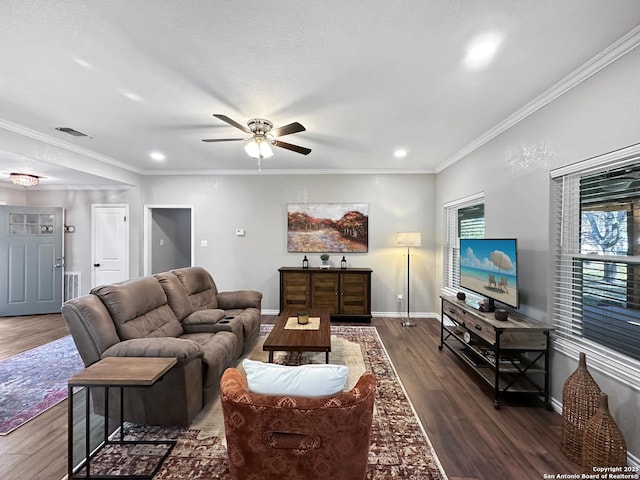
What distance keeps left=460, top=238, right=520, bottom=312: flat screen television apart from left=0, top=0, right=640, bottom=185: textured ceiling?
133cm

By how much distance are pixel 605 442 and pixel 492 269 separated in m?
1.57

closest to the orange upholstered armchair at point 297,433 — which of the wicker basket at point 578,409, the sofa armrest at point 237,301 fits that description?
the wicker basket at point 578,409

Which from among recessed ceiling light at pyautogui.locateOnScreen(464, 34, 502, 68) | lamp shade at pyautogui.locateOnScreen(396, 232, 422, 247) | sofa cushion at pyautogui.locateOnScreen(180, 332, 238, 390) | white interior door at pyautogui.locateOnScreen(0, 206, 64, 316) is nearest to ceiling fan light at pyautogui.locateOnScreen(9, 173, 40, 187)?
white interior door at pyautogui.locateOnScreen(0, 206, 64, 316)

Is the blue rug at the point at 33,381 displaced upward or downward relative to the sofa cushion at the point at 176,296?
downward

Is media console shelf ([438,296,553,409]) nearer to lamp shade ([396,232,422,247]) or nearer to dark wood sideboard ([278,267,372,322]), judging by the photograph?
lamp shade ([396,232,422,247])

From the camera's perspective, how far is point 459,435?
84.5 inches

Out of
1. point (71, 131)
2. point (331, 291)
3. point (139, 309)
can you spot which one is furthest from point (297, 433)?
point (71, 131)

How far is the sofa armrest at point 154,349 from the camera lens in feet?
6.75

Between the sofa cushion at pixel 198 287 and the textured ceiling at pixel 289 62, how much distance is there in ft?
5.58

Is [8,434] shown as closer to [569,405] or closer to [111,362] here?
[111,362]

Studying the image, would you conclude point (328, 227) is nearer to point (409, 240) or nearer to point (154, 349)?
point (409, 240)

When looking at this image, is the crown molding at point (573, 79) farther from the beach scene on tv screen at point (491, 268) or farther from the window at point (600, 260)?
the beach scene on tv screen at point (491, 268)

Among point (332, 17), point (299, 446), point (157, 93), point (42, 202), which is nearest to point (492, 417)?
→ point (299, 446)

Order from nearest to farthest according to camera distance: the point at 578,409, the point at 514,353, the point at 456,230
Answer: the point at 578,409 → the point at 514,353 → the point at 456,230
